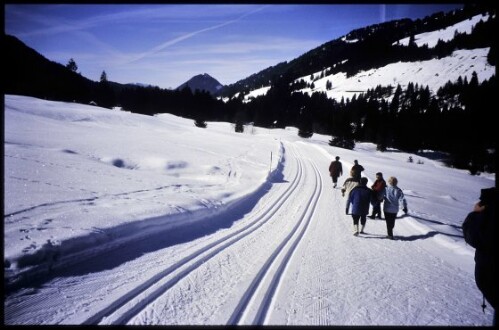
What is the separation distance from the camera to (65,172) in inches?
381

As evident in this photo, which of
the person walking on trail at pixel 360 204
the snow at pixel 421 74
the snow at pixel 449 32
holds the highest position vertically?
the snow at pixel 449 32

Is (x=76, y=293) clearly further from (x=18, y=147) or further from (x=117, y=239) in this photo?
(x=18, y=147)

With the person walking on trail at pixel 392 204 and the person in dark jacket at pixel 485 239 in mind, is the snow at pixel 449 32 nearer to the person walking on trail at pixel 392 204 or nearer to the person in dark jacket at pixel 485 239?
the person walking on trail at pixel 392 204

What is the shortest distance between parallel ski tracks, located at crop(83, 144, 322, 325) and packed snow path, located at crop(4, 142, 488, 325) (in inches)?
0.6

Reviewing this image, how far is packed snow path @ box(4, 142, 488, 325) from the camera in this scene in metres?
3.47

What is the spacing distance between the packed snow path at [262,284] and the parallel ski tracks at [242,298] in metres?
0.02

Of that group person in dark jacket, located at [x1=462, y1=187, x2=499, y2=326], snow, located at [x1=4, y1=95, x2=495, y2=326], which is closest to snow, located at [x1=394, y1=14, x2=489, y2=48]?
snow, located at [x1=4, y1=95, x2=495, y2=326]

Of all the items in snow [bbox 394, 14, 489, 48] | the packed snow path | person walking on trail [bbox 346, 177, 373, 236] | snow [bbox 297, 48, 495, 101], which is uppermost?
snow [bbox 394, 14, 489, 48]

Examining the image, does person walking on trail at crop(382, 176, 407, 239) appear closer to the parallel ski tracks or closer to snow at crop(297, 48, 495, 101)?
the parallel ski tracks

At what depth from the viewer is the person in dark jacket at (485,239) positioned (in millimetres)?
3031

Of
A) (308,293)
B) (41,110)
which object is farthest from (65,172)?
(41,110)

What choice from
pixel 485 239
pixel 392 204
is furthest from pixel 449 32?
pixel 485 239

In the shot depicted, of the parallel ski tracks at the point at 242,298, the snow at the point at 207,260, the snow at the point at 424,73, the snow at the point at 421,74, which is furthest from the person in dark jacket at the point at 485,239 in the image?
the snow at the point at 421,74

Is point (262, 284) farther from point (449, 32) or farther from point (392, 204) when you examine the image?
point (449, 32)
